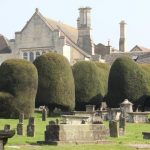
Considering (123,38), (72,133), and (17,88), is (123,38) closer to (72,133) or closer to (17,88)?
(17,88)

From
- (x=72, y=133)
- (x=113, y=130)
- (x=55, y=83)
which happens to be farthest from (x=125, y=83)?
(x=72, y=133)

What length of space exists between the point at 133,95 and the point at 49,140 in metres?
34.7

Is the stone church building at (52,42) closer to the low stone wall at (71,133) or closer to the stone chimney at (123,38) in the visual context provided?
the stone chimney at (123,38)

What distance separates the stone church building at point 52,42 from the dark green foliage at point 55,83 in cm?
2632

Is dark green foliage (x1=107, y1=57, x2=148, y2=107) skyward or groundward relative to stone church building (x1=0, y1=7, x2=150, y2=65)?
groundward

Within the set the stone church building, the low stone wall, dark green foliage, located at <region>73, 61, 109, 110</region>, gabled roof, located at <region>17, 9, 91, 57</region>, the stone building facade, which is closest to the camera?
the low stone wall

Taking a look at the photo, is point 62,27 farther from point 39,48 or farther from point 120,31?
point 120,31

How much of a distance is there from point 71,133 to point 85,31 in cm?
6755

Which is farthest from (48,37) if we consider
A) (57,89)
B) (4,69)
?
(4,69)

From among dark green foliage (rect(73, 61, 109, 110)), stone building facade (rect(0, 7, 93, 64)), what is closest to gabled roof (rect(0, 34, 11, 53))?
stone building facade (rect(0, 7, 93, 64))

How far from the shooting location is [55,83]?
51.6 metres

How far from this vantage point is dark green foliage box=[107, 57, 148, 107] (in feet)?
181

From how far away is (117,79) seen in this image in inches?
2192

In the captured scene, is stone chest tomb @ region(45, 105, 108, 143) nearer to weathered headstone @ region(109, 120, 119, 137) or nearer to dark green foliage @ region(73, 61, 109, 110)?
weathered headstone @ region(109, 120, 119, 137)
